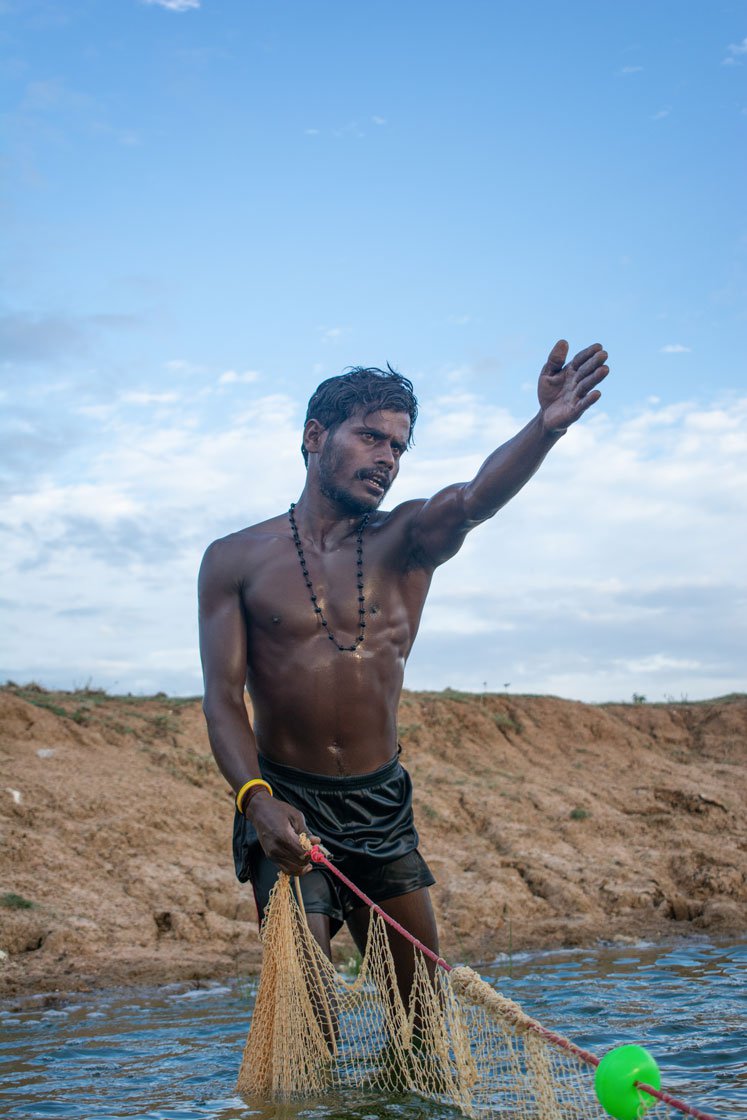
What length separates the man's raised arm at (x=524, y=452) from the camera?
3.62 m

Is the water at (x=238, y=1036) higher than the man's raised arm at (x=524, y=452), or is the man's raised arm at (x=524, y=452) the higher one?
the man's raised arm at (x=524, y=452)

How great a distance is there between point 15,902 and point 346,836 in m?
4.58

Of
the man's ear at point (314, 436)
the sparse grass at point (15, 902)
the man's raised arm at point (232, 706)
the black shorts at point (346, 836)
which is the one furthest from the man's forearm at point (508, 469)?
the sparse grass at point (15, 902)

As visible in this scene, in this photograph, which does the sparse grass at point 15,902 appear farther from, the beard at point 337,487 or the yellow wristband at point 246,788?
the beard at point 337,487

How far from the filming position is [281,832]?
3584mm

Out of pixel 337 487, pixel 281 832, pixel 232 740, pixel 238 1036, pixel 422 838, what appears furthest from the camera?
pixel 422 838

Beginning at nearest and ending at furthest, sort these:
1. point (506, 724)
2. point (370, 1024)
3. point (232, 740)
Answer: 1. point (232, 740)
2. point (370, 1024)
3. point (506, 724)

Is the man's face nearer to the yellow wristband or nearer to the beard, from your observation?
the beard

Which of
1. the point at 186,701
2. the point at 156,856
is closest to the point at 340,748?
the point at 156,856

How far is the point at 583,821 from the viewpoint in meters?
12.0

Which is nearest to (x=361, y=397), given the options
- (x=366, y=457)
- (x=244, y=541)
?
(x=366, y=457)

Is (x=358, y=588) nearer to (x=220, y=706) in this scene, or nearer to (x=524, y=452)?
(x=220, y=706)

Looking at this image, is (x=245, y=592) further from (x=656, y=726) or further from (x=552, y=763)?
(x=656, y=726)

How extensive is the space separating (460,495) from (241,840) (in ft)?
4.91
